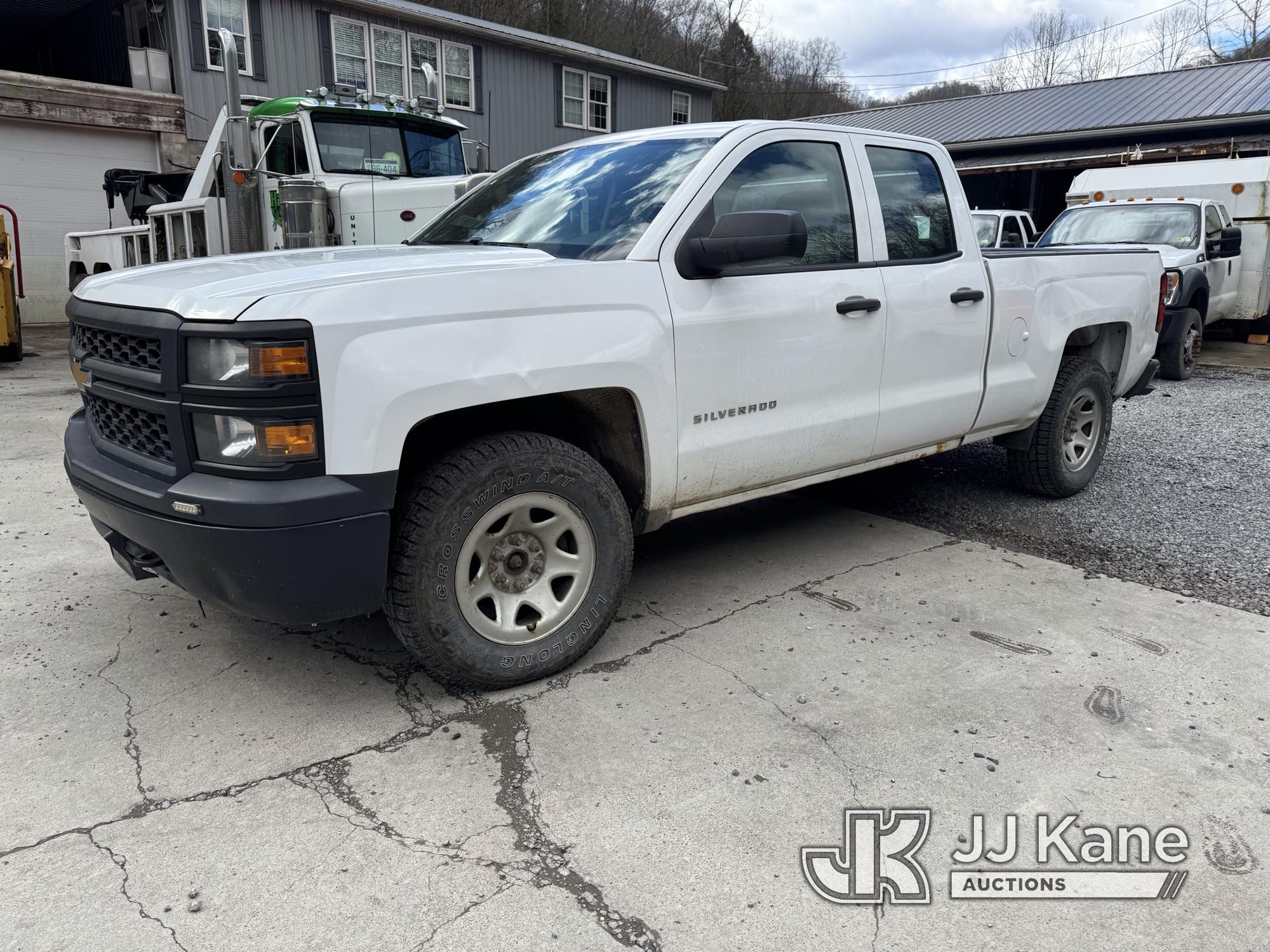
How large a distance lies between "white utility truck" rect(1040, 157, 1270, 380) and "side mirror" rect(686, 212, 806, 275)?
9.03m

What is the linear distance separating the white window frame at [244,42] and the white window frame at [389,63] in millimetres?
2602

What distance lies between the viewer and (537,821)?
2.67 m

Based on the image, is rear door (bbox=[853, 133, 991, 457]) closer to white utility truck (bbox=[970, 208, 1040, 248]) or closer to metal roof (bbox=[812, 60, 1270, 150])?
white utility truck (bbox=[970, 208, 1040, 248])

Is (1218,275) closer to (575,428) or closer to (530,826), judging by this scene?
(575,428)

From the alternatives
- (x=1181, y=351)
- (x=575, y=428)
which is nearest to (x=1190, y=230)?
(x=1181, y=351)

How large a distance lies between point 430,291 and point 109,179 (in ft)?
45.0

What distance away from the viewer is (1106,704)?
11.0 feet

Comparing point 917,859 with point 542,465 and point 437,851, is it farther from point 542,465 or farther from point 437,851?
point 542,465

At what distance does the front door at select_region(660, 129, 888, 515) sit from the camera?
3.69 meters

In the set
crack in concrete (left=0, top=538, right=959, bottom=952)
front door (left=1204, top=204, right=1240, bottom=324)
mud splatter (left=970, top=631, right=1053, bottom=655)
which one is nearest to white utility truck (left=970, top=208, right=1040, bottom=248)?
front door (left=1204, top=204, right=1240, bottom=324)

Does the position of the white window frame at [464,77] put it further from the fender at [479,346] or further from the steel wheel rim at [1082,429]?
the fender at [479,346]

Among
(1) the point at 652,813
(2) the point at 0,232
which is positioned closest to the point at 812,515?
(1) the point at 652,813

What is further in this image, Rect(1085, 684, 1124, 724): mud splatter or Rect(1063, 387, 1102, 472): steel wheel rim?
Rect(1063, 387, 1102, 472): steel wheel rim

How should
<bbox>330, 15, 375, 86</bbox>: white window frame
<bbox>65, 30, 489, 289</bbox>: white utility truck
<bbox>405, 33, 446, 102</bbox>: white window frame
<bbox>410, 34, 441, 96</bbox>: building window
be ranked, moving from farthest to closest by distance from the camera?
<bbox>410, 34, 441, 96</bbox>: building window < <bbox>405, 33, 446, 102</bbox>: white window frame < <bbox>330, 15, 375, 86</bbox>: white window frame < <bbox>65, 30, 489, 289</bbox>: white utility truck
